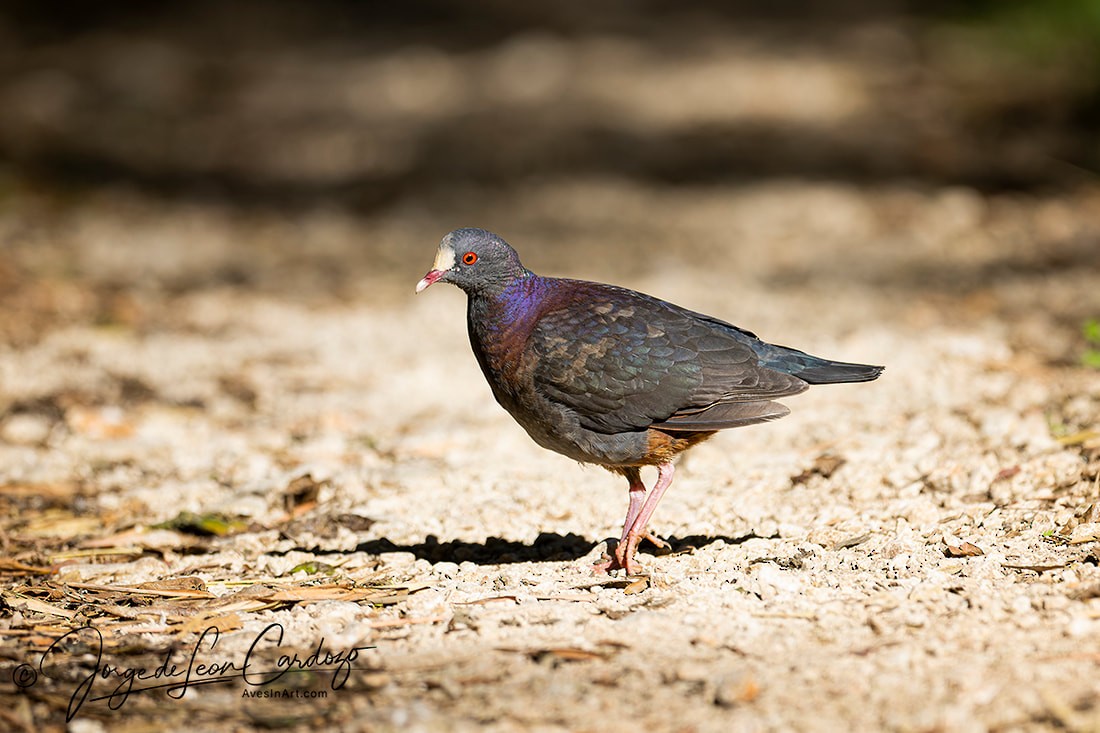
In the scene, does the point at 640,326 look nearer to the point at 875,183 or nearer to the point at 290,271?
the point at 290,271

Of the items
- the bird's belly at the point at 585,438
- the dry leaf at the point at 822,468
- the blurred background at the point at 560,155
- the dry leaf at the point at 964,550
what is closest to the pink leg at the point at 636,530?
the bird's belly at the point at 585,438

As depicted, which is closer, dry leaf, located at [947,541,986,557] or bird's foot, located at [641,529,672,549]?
dry leaf, located at [947,541,986,557]

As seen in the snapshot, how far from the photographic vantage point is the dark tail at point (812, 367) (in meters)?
4.41

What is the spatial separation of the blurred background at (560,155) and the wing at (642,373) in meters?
2.93

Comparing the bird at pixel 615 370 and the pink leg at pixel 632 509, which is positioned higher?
the bird at pixel 615 370

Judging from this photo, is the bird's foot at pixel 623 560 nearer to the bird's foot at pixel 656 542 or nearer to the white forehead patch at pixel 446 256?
the bird's foot at pixel 656 542

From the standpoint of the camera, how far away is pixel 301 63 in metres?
15.1

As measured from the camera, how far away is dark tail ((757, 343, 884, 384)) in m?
4.41

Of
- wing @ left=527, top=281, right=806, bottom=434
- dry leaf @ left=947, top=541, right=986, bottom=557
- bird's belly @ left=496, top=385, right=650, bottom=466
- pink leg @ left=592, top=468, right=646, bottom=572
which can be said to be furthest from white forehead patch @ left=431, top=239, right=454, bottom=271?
dry leaf @ left=947, top=541, right=986, bottom=557

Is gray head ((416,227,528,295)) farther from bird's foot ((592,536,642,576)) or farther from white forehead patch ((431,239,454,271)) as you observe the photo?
bird's foot ((592,536,642,576))

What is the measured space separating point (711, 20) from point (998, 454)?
13.3 m

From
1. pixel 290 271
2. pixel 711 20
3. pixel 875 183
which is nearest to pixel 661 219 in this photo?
pixel 875 183

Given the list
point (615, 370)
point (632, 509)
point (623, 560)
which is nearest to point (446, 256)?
point (615, 370)

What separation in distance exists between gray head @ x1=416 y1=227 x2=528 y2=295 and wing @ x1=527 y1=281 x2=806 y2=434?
0.23 metres
